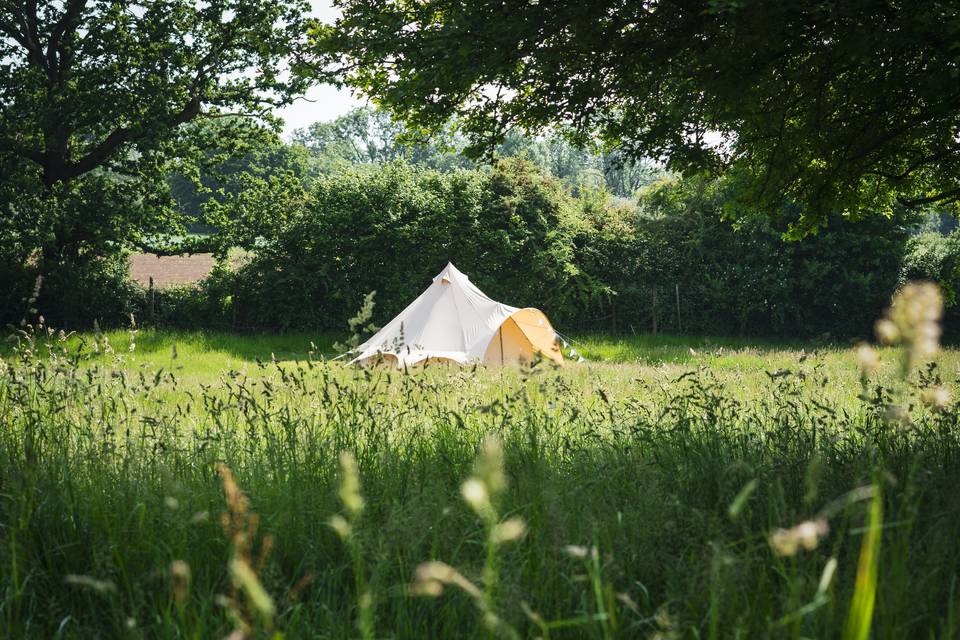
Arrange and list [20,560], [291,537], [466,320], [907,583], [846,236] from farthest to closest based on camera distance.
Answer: [846,236] < [466,320] < [291,537] < [20,560] < [907,583]

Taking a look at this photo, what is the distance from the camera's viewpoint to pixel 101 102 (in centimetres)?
1645

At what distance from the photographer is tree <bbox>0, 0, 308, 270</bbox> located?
1633 centimetres

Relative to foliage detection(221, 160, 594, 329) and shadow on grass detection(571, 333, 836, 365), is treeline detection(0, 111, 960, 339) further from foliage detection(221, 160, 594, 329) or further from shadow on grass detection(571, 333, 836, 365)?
shadow on grass detection(571, 333, 836, 365)

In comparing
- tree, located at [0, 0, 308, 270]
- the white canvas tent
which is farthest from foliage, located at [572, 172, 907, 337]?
tree, located at [0, 0, 308, 270]

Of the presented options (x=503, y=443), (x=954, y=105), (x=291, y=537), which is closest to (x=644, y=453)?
(x=503, y=443)

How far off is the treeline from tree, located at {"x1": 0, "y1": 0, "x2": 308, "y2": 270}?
126cm

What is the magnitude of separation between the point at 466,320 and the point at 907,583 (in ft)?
38.5

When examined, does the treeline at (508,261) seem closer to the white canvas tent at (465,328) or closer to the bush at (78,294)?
the bush at (78,294)

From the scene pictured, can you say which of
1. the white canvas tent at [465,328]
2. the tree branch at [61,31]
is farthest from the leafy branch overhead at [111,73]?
the white canvas tent at [465,328]

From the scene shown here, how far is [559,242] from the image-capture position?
1891 cm

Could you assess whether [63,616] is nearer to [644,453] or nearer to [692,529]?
[692,529]

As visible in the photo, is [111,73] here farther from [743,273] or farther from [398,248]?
[743,273]

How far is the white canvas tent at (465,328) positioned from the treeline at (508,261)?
4.31 m

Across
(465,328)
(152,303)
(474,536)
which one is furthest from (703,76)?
(152,303)
